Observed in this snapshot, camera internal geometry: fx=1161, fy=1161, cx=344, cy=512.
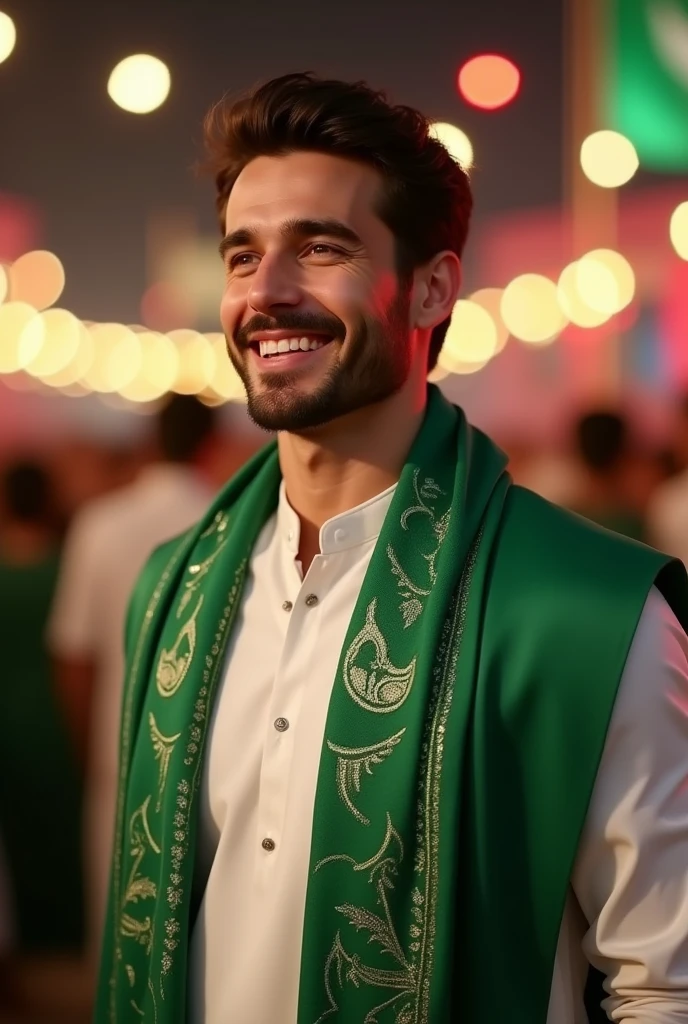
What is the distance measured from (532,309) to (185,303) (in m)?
1.10

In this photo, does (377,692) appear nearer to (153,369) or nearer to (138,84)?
(138,84)

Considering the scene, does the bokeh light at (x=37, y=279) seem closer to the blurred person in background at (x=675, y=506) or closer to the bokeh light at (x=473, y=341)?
the bokeh light at (x=473, y=341)

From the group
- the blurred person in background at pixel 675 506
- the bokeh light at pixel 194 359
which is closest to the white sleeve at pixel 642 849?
the blurred person in background at pixel 675 506

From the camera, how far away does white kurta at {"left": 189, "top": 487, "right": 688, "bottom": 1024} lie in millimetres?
1171

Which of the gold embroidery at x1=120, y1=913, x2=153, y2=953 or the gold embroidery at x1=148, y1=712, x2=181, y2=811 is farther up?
the gold embroidery at x1=148, y1=712, x2=181, y2=811

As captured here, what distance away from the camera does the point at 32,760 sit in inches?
135

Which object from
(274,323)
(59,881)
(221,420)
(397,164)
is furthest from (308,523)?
(59,881)

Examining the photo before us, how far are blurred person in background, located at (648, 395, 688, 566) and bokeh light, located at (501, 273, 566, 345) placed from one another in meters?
0.53

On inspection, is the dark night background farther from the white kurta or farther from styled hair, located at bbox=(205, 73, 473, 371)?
the white kurta

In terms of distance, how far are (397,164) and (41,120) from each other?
2.13 metres

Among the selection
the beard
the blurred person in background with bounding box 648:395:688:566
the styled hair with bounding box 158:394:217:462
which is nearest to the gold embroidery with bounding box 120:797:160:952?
the beard

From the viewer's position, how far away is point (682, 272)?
352cm

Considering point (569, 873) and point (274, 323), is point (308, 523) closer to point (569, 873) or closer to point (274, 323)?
point (274, 323)

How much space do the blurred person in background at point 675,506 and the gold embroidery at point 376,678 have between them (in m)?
1.92
